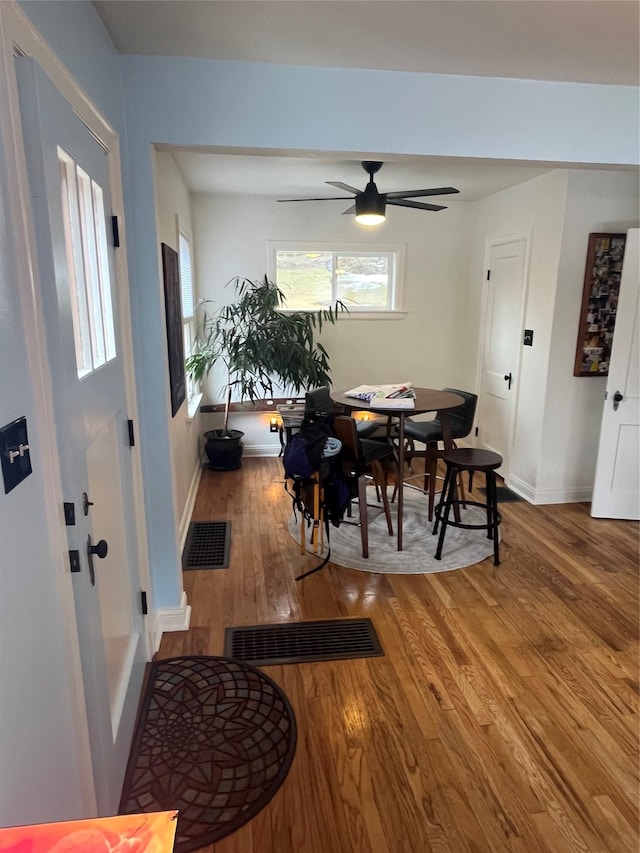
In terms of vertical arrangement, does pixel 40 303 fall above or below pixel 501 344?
above

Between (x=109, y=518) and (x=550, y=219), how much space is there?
3.63 meters

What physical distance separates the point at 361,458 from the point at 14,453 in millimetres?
2360

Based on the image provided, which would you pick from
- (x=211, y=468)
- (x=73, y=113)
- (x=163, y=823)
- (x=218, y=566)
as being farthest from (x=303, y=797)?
(x=211, y=468)

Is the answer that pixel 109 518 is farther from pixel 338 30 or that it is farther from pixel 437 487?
pixel 437 487

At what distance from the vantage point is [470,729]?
1960 millimetres

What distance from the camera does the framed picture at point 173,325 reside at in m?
2.85

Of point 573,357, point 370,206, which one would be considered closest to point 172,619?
point 370,206

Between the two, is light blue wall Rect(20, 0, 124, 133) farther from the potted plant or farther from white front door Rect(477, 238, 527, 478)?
white front door Rect(477, 238, 527, 478)

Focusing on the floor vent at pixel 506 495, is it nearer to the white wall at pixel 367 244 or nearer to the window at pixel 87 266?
the white wall at pixel 367 244

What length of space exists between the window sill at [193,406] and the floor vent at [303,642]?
2.01 m

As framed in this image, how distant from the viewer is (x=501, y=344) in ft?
15.2

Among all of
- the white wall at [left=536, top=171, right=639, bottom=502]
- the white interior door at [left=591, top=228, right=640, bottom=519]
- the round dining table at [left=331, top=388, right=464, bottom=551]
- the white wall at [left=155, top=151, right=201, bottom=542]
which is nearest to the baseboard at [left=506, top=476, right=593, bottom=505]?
the white wall at [left=536, top=171, right=639, bottom=502]

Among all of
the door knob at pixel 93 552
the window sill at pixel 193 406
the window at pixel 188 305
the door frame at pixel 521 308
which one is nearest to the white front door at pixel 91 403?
the door knob at pixel 93 552

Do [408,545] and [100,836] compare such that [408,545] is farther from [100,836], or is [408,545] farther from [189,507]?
[100,836]
